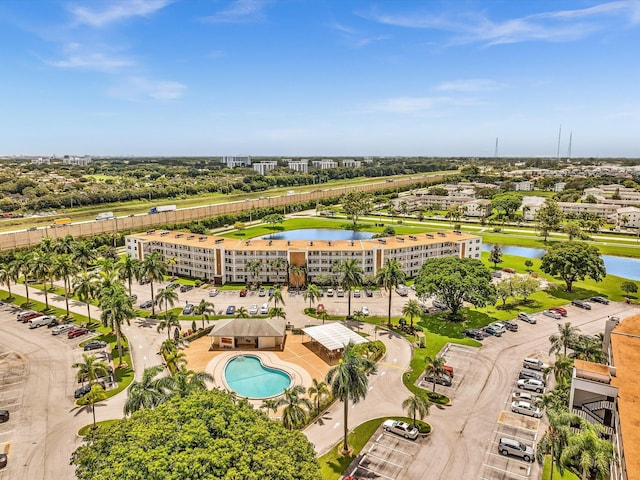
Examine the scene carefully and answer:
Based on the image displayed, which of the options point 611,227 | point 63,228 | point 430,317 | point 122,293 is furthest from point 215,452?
point 611,227

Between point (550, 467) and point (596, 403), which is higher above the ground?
point (596, 403)

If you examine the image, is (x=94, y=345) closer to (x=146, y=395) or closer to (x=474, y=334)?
(x=146, y=395)

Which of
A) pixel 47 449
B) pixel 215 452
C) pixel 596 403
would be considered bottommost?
pixel 47 449

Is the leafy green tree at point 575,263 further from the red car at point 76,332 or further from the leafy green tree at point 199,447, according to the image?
the red car at point 76,332

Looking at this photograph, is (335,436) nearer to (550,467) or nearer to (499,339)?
(550,467)

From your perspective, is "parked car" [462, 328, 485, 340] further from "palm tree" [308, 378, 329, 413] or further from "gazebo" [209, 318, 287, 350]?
"gazebo" [209, 318, 287, 350]

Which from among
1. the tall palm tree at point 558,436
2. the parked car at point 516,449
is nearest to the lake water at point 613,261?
the parked car at point 516,449
